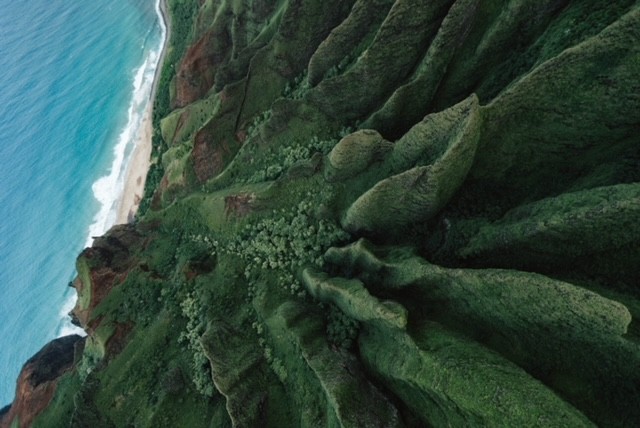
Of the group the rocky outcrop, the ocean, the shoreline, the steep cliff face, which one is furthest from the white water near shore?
the steep cliff face

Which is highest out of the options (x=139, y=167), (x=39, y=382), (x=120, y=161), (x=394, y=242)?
(x=120, y=161)

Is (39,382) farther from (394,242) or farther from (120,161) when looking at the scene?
(120,161)

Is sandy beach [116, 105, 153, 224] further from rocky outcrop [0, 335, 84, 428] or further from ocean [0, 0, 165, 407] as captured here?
rocky outcrop [0, 335, 84, 428]

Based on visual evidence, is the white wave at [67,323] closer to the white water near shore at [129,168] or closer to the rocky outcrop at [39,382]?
the white water near shore at [129,168]

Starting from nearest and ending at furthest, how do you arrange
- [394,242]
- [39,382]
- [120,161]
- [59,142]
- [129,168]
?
[394,242] < [39,382] < [129,168] < [120,161] < [59,142]

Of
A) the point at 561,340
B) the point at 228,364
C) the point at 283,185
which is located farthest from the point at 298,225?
A: the point at 561,340

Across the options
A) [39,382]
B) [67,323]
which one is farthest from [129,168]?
[39,382]
